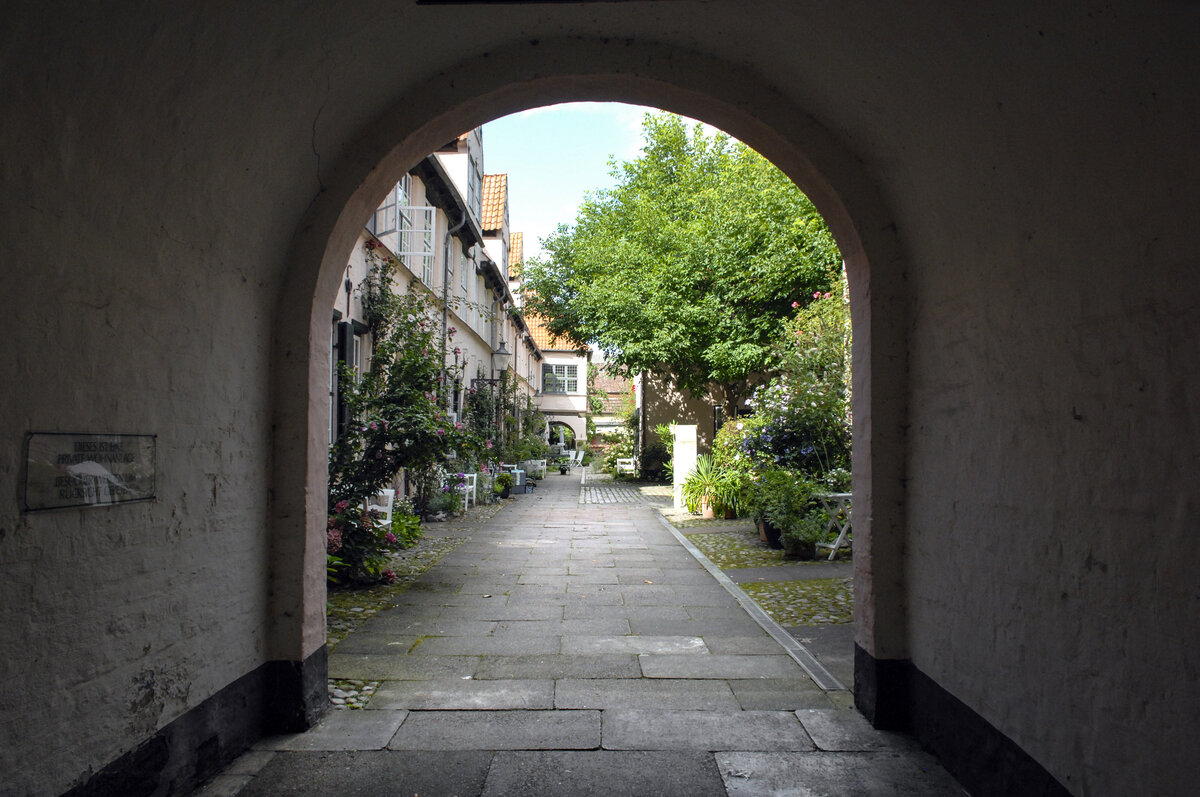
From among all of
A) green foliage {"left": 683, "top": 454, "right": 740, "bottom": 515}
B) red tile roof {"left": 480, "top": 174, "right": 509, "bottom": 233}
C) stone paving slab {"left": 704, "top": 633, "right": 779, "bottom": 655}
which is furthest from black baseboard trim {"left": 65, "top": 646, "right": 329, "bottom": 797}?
red tile roof {"left": 480, "top": 174, "right": 509, "bottom": 233}

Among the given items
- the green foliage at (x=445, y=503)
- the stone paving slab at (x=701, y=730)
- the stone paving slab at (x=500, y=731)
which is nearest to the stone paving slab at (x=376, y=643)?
the stone paving slab at (x=500, y=731)

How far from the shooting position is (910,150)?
136 inches

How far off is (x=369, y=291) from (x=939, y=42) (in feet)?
30.6

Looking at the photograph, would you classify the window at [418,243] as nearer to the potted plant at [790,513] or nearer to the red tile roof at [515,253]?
the potted plant at [790,513]

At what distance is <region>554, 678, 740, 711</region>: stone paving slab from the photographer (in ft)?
13.8

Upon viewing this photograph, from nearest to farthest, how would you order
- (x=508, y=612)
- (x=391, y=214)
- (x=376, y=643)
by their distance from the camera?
1. (x=376, y=643)
2. (x=508, y=612)
3. (x=391, y=214)

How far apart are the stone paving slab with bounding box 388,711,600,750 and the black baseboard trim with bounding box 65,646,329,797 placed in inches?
20.1

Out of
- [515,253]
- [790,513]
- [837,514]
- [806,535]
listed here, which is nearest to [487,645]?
[806,535]

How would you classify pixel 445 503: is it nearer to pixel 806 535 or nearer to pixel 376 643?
pixel 806 535

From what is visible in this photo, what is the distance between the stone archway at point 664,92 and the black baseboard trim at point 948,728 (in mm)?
47

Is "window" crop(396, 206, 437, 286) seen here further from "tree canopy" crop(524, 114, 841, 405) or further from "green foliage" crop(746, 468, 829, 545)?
"tree canopy" crop(524, 114, 841, 405)

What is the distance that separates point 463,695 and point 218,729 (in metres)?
1.29

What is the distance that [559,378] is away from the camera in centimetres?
4659

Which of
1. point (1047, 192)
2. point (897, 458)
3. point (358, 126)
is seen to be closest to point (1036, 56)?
point (1047, 192)
